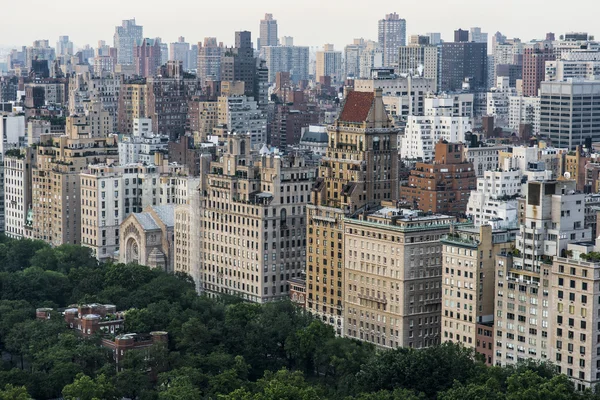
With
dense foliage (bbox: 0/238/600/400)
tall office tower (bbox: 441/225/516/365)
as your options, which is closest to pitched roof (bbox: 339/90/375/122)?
dense foliage (bbox: 0/238/600/400)

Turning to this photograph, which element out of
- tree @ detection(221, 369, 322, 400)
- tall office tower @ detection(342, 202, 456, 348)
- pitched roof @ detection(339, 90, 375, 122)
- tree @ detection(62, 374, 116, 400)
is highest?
pitched roof @ detection(339, 90, 375, 122)

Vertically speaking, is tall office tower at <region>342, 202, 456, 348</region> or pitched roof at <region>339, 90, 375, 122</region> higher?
pitched roof at <region>339, 90, 375, 122</region>

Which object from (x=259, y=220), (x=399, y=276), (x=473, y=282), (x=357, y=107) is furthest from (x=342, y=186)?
(x=473, y=282)

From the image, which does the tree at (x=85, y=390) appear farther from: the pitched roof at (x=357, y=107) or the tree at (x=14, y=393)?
the pitched roof at (x=357, y=107)

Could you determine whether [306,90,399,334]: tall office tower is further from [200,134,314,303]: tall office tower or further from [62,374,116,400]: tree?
[62,374,116,400]: tree

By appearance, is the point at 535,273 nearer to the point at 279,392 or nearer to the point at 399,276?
the point at 399,276

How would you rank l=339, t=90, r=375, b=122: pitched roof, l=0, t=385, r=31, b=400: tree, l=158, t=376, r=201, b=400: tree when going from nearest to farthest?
l=0, t=385, r=31, b=400: tree
l=158, t=376, r=201, b=400: tree
l=339, t=90, r=375, b=122: pitched roof

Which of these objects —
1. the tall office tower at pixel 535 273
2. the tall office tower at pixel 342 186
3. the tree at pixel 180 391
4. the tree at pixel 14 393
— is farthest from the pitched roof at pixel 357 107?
the tree at pixel 14 393
